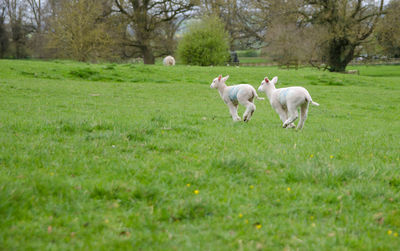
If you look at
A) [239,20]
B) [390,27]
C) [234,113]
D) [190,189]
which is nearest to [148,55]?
[239,20]

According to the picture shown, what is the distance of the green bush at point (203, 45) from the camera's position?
4241 cm

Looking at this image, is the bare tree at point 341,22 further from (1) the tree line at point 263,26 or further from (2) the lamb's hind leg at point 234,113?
(2) the lamb's hind leg at point 234,113

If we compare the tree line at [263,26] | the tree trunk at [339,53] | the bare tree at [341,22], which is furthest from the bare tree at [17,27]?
the tree trunk at [339,53]

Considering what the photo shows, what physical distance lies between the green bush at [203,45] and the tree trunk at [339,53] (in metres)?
13.3

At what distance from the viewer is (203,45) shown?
42.5m

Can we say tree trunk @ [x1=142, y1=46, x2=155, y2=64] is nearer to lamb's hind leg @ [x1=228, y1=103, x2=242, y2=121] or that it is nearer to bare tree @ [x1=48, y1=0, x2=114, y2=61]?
bare tree @ [x1=48, y1=0, x2=114, y2=61]

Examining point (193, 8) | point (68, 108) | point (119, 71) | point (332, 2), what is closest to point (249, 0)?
point (193, 8)

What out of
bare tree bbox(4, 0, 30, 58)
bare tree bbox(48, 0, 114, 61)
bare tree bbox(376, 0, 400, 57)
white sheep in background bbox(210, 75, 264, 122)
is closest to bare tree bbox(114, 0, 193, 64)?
bare tree bbox(48, 0, 114, 61)

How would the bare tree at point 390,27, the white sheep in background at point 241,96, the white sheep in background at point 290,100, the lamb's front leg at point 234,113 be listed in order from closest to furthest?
the white sheep in background at point 290,100 → the white sheep in background at point 241,96 → the lamb's front leg at point 234,113 → the bare tree at point 390,27

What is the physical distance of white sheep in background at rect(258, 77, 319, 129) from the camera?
8.49 m

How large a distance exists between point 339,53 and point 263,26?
36.0 ft

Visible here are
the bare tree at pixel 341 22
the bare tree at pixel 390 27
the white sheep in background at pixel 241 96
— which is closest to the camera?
the white sheep in background at pixel 241 96

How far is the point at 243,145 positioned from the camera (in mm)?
6395

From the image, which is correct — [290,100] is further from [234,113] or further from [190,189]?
[190,189]
